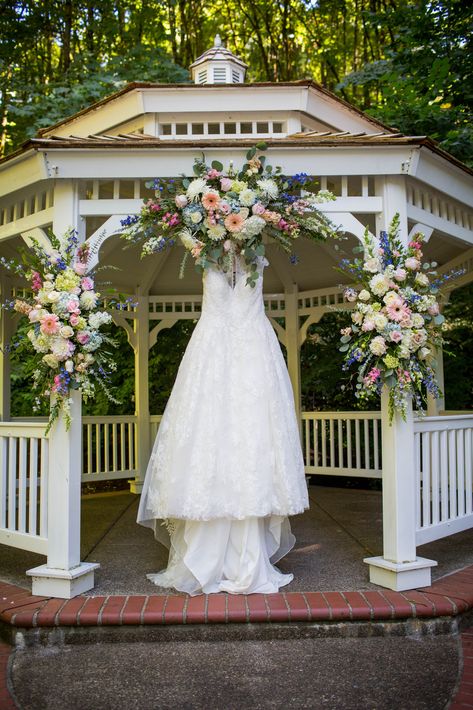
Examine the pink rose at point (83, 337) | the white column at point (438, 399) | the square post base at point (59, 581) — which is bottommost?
the square post base at point (59, 581)

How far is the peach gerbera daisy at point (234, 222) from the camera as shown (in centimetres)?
393

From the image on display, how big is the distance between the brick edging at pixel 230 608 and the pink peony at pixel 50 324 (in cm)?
162

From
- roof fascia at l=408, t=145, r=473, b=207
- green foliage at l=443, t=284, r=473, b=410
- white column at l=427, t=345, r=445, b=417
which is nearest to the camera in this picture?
roof fascia at l=408, t=145, r=473, b=207

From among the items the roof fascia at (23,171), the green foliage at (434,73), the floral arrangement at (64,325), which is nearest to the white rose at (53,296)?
the floral arrangement at (64,325)

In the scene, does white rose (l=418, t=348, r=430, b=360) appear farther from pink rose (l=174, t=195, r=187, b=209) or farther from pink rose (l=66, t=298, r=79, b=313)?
pink rose (l=66, t=298, r=79, b=313)

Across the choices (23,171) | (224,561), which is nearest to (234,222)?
(23,171)

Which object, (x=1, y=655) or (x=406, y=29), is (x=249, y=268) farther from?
(x=406, y=29)

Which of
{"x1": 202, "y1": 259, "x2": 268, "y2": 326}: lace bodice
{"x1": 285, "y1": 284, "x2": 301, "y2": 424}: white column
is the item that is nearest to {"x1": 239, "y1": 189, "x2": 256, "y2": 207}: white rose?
{"x1": 202, "y1": 259, "x2": 268, "y2": 326}: lace bodice

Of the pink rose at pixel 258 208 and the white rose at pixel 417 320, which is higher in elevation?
the pink rose at pixel 258 208

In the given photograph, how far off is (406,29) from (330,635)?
720 cm

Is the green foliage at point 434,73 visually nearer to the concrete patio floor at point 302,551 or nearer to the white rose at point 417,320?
the white rose at point 417,320

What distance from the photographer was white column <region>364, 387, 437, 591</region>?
3.99 m

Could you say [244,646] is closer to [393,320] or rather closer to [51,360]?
[51,360]

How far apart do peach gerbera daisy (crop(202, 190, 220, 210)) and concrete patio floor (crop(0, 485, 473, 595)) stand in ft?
7.93
